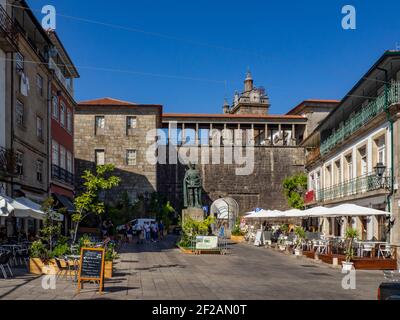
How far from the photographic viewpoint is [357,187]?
99.3 feet

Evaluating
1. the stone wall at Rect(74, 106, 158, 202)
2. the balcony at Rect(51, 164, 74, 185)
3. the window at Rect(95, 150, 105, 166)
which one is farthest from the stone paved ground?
the window at Rect(95, 150, 105, 166)

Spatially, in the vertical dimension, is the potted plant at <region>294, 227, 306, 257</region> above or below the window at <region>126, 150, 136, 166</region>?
below

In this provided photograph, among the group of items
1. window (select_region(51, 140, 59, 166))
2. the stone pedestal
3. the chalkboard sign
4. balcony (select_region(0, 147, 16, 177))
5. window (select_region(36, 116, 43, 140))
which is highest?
window (select_region(36, 116, 43, 140))

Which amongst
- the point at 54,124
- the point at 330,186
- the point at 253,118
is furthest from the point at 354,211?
the point at 253,118

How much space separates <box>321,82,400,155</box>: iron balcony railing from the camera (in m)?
24.7

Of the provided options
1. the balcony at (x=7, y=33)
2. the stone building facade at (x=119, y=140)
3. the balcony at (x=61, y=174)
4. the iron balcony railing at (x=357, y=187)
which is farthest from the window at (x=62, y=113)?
the iron balcony railing at (x=357, y=187)

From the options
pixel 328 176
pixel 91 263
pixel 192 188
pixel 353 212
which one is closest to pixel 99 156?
pixel 328 176

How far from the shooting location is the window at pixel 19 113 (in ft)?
91.1

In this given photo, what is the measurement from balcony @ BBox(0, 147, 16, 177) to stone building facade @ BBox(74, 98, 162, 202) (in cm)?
3092

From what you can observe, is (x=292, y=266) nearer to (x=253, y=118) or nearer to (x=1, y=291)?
(x=1, y=291)

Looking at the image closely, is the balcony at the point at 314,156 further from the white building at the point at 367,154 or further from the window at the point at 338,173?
the window at the point at 338,173

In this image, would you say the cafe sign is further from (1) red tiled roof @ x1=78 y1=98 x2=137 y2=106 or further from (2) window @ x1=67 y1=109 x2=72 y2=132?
(1) red tiled roof @ x1=78 y1=98 x2=137 y2=106

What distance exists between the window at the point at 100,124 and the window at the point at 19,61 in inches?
1124

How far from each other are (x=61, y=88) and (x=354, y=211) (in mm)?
23156
